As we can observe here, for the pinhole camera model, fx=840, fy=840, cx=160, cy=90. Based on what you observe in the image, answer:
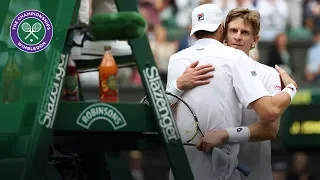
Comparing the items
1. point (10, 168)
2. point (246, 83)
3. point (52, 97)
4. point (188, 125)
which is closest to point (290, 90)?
point (246, 83)

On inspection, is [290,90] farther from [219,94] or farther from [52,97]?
[52,97]

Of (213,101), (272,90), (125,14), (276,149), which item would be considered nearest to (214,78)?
(213,101)

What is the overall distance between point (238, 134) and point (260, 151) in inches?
19.7

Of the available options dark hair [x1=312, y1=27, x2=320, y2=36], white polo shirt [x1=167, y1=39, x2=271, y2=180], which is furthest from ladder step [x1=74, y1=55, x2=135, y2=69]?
dark hair [x1=312, y1=27, x2=320, y2=36]

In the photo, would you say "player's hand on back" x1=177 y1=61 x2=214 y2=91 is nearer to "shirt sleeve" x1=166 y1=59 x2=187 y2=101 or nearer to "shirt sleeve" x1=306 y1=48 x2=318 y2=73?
"shirt sleeve" x1=166 y1=59 x2=187 y2=101

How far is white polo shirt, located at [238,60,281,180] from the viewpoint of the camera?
4297 mm

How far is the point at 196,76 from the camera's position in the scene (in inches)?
158

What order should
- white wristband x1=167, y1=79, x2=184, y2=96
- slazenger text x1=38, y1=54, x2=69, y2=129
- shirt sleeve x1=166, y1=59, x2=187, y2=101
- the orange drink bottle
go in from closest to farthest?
1. slazenger text x1=38, y1=54, x2=69, y2=129
2. the orange drink bottle
3. white wristband x1=167, y1=79, x2=184, y2=96
4. shirt sleeve x1=166, y1=59, x2=187, y2=101

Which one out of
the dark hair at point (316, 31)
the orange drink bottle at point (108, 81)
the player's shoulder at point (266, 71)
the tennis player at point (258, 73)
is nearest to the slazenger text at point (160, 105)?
the orange drink bottle at point (108, 81)

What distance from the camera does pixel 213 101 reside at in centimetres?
402

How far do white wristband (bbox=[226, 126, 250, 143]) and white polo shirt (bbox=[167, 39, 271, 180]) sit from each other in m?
0.08

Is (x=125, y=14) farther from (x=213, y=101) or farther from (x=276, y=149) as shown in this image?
(x=276, y=149)

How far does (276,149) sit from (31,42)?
320 cm

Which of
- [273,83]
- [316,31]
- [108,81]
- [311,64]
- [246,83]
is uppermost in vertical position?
[108,81]
